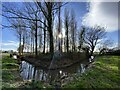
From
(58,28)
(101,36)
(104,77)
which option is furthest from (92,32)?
(104,77)

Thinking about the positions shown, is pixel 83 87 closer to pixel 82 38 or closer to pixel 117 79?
pixel 117 79

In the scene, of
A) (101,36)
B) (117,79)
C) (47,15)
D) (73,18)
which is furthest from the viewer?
(101,36)

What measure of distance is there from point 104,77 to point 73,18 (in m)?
14.5

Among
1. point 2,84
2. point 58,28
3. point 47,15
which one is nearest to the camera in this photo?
point 2,84

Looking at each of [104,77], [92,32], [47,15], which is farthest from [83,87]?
[92,32]

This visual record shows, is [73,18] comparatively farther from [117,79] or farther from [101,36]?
[117,79]

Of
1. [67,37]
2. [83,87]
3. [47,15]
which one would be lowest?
[83,87]

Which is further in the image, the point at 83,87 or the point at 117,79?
the point at 117,79

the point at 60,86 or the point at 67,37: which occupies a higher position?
the point at 67,37

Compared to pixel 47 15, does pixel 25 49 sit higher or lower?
lower

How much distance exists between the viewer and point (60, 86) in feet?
19.4

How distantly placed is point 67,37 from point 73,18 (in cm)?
236

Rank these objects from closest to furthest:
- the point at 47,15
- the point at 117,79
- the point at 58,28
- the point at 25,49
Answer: the point at 117,79 → the point at 47,15 → the point at 58,28 → the point at 25,49

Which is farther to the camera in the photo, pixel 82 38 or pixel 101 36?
pixel 101 36
